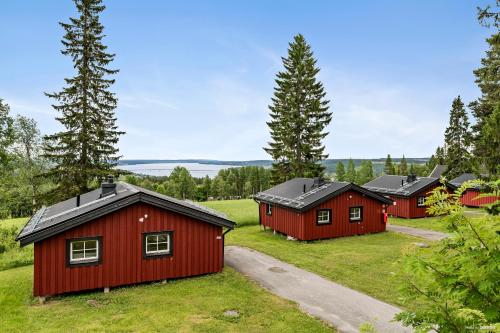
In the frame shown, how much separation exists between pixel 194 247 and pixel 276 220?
40.4ft

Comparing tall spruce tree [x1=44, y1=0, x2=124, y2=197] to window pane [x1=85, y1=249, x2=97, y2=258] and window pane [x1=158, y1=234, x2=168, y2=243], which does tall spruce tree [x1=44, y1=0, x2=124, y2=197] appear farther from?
window pane [x1=158, y1=234, x2=168, y2=243]

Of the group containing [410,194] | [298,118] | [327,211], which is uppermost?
[298,118]

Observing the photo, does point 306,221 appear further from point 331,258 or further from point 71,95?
point 71,95

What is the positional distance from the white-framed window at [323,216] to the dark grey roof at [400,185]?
45.7ft

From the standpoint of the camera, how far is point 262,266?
16.3 m

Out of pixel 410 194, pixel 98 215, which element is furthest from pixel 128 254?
pixel 410 194

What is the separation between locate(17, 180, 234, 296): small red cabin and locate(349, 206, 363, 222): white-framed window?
1222cm

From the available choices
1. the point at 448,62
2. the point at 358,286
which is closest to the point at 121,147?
the point at 358,286

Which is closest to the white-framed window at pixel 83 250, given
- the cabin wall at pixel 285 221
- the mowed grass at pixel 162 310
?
the mowed grass at pixel 162 310

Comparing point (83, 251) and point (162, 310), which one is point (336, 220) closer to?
point (162, 310)

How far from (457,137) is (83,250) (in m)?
48.1

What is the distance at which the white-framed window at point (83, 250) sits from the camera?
41.0 ft

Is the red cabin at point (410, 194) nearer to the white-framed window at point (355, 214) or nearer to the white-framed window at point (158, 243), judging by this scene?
the white-framed window at point (355, 214)

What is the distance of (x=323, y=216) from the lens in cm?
2273
